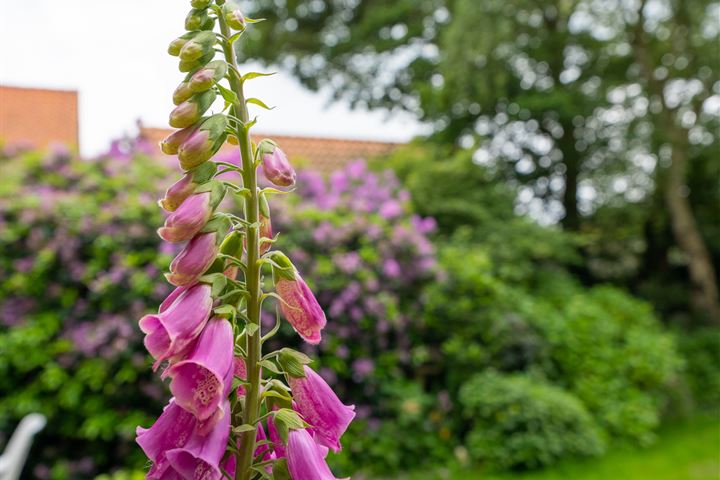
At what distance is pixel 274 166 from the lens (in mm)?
842

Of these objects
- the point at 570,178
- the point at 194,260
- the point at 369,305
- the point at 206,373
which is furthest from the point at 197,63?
the point at 570,178

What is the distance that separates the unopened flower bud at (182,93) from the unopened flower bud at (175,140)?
0.04 meters

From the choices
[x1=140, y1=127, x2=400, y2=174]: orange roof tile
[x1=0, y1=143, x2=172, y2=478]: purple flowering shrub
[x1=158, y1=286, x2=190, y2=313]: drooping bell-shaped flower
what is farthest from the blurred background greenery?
Answer: [x1=158, y1=286, x2=190, y2=313]: drooping bell-shaped flower

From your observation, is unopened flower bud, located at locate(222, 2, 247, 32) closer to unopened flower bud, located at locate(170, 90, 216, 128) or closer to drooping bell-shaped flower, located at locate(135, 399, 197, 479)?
unopened flower bud, located at locate(170, 90, 216, 128)

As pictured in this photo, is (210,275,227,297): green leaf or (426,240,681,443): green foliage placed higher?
(210,275,227,297): green leaf

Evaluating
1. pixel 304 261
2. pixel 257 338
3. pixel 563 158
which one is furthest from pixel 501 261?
pixel 257 338

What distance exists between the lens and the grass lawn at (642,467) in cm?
516

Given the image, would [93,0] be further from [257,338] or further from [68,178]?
[257,338]

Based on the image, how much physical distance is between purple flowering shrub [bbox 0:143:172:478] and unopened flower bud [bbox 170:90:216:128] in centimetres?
405

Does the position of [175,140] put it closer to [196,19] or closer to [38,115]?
[196,19]

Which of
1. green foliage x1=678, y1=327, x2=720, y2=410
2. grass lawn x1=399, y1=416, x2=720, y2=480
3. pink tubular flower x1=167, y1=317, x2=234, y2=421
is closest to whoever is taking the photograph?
pink tubular flower x1=167, y1=317, x2=234, y2=421

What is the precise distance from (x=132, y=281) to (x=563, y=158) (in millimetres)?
9435

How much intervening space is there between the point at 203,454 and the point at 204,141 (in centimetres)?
35

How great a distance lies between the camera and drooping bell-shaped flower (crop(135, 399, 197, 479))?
2.34 ft
